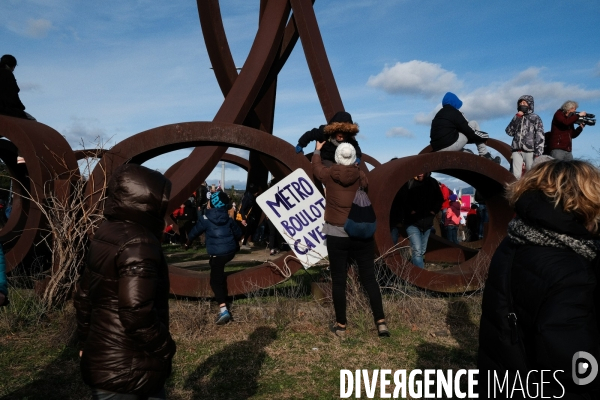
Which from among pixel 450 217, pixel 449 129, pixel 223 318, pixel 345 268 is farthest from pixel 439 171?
pixel 450 217

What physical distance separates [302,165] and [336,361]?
7.78ft

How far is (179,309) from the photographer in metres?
5.81

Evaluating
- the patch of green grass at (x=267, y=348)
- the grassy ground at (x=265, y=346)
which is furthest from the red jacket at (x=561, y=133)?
the patch of green grass at (x=267, y=348)

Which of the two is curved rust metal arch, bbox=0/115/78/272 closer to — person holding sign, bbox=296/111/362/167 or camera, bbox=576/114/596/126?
person holding sign, bbox=296/111/362/167

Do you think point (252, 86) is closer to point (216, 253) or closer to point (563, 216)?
point (216, 253)

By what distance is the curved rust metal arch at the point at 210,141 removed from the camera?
6504 mm

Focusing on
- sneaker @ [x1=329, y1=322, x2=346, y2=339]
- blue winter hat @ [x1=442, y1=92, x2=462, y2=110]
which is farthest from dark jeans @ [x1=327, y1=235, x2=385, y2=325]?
blue winter hat @ [x1=442, y1=92, x2=462, y2=110]

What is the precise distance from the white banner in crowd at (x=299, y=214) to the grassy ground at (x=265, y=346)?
536 mm

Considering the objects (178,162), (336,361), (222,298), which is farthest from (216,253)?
(178,162)

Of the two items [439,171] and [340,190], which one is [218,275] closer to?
[340,190]

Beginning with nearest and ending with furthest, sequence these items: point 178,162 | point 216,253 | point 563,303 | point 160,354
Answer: point 563,303, point 160,354, point 216,253, point 178,162

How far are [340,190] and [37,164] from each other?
3.44 meters

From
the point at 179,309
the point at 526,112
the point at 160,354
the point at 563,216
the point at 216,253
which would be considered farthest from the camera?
the point at 526,112

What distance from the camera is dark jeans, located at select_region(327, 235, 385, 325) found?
5.38 m
